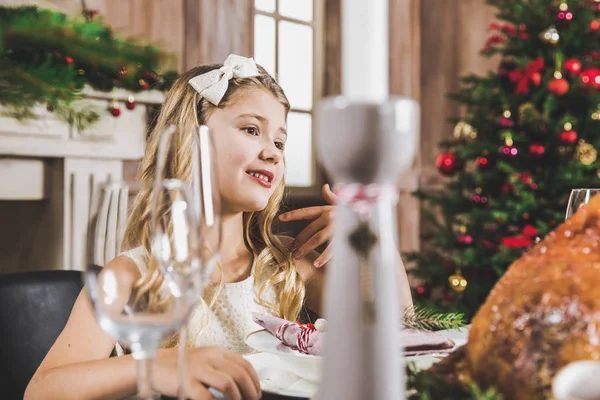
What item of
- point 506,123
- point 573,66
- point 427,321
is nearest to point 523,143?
point 506,123

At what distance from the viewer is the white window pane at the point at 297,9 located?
12.6ft

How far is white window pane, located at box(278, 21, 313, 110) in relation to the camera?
3.82m

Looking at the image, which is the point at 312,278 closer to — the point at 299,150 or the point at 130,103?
the point at 130,103

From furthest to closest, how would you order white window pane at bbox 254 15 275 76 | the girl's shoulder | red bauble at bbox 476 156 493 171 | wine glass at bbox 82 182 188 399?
white window pane at bbox 254 15 275 76, red bauble at bbox 476 156 493 171, the girl's shoulder, wine glass at bbox 82 182 188 399

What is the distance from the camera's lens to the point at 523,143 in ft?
9.75

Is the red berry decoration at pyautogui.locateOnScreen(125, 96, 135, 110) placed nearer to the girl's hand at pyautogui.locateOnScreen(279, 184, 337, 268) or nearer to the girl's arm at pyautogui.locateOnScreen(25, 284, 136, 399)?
the girl's hand at pyautogui.locateOnScreen(279, 184, 337, 268)


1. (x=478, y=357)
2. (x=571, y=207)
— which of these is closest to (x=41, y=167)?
(x=571, y=207)

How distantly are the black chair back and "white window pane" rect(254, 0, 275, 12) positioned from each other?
2619 mm

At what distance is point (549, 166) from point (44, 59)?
6.71ft

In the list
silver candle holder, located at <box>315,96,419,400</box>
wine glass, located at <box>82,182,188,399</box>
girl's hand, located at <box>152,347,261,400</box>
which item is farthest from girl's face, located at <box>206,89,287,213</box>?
silver candle holder, located at <box>315,96,419,400</box>

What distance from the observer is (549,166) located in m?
2.91

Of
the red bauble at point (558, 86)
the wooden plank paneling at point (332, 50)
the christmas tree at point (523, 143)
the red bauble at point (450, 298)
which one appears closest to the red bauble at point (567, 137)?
the christmas tree at point (523, 143)

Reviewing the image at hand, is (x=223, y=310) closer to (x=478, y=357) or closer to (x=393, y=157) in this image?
(x=478, y=357)

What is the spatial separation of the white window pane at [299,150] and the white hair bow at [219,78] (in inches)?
91.6
